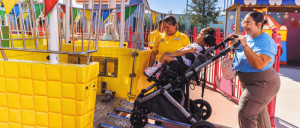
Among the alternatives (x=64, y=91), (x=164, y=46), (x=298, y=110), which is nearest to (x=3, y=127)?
(x=64, y=91)

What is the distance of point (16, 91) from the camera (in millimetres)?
1909

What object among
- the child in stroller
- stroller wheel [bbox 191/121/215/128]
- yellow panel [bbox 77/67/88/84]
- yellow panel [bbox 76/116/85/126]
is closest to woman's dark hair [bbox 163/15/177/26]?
the child in stroller

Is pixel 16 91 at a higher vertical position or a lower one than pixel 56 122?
higher

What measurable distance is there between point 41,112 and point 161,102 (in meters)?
1.36

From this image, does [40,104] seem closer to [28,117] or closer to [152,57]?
[28,117]

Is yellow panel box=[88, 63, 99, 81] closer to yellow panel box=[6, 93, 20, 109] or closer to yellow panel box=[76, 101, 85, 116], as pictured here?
yellow panel box=[76, 101, 85, 116]

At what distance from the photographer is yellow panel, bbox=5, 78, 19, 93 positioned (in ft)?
6.23

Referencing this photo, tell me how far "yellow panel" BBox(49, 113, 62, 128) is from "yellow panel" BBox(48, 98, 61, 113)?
0.05 meters

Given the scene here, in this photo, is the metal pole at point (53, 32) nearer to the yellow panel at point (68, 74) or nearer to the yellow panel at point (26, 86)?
the yellow panel at point (68, 74)

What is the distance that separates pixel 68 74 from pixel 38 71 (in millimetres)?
324

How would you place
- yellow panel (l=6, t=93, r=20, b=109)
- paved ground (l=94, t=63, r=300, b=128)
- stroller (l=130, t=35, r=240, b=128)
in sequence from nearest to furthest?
yellow panel (l=6, t=93, r=20, b=109), stroller (l=130, t=35, r=240, b=128), paved ground (l=94, t=63, r=300, b=128)

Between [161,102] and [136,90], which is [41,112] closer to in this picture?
[161,102]

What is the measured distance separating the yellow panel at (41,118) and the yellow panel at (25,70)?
0.38m

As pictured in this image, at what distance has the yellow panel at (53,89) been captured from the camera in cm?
181
